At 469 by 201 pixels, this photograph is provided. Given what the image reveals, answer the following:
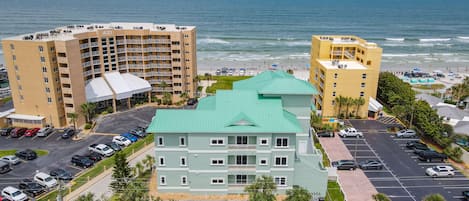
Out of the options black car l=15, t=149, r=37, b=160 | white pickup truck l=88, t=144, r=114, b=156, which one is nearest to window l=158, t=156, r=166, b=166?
white pickup truck l=88, t=144, r=114, b=156

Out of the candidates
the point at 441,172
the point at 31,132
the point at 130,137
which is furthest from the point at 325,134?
the point at 31,132

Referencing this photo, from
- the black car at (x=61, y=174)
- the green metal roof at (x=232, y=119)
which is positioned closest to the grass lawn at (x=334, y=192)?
the green metal roof at (x=232, y=119)

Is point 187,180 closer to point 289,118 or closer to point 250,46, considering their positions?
point 289,118

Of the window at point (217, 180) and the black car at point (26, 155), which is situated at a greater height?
A: the window at point (217, 180)

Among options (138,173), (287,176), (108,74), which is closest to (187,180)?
(138,173)

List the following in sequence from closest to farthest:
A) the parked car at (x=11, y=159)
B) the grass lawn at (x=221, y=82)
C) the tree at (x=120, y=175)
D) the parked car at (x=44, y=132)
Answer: the tree at (x=120, y=175) → the parked car at (x=11, y=159) → the parked car at (x=44, y=132) → the grass lawn at (x=221, y=82)

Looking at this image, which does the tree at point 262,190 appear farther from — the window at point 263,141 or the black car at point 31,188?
the black car at point 31,188

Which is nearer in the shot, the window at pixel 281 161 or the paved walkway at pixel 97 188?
the window at pixel 281 161
